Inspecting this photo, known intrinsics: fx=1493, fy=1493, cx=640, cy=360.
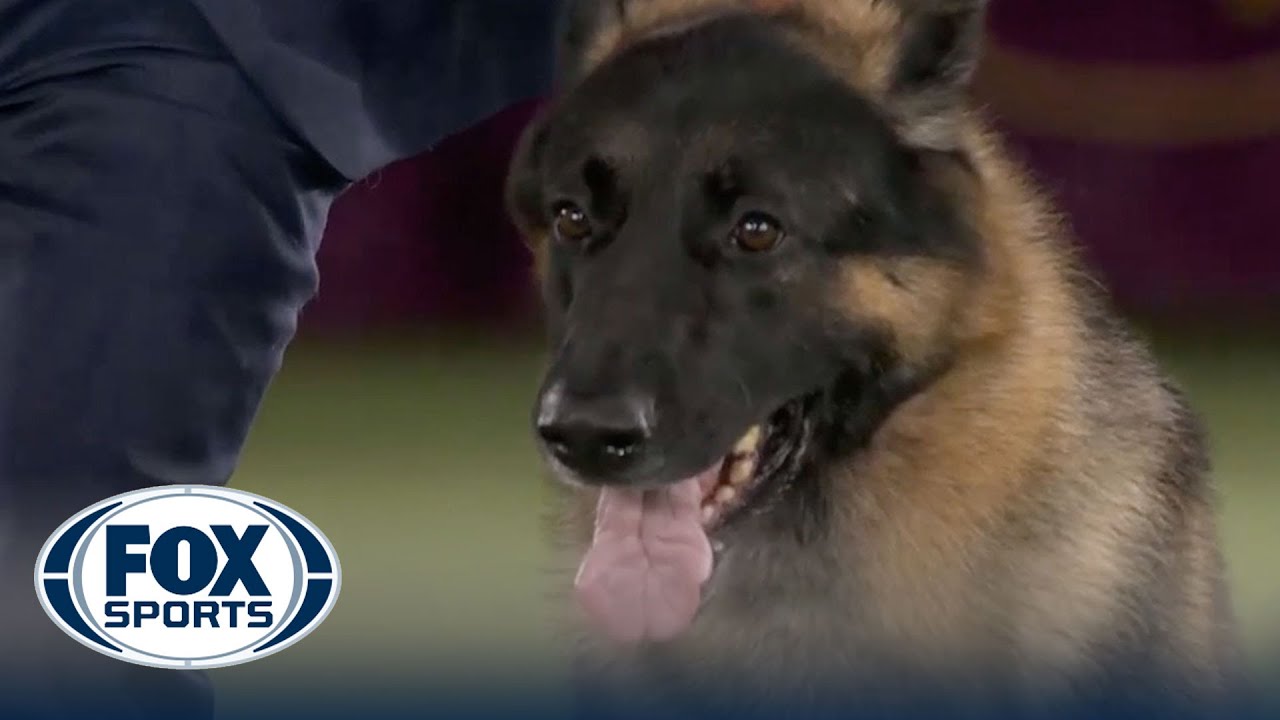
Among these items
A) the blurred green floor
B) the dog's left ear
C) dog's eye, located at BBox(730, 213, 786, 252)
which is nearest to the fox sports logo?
the blurred green floor

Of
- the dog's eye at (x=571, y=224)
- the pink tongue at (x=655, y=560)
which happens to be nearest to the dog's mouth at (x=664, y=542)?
the pink tongue at (x=655, y=560)

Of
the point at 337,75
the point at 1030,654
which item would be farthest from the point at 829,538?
the point at 337,75

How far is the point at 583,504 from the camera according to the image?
181 cm

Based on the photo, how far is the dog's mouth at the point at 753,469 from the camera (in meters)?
1.58

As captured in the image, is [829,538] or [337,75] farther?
[829,538]

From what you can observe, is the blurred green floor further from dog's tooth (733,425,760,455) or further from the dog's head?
dog's tooth (733,425,760,455)

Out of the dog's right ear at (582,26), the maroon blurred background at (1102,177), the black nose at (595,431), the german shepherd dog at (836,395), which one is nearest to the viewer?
the black nose at (595,431)

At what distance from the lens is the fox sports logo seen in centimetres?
148

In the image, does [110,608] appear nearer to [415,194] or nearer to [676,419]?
[676,419]

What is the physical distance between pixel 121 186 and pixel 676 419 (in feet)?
2.20

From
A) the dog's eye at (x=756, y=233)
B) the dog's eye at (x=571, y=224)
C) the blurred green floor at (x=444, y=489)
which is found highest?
the dog's eye at (x=756, y=233)

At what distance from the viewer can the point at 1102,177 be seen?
2121 millimetres

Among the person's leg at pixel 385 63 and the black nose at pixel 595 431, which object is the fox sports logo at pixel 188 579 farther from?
the person's leg at pixel 385 63

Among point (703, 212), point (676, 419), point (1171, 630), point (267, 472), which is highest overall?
point (703, 212)
